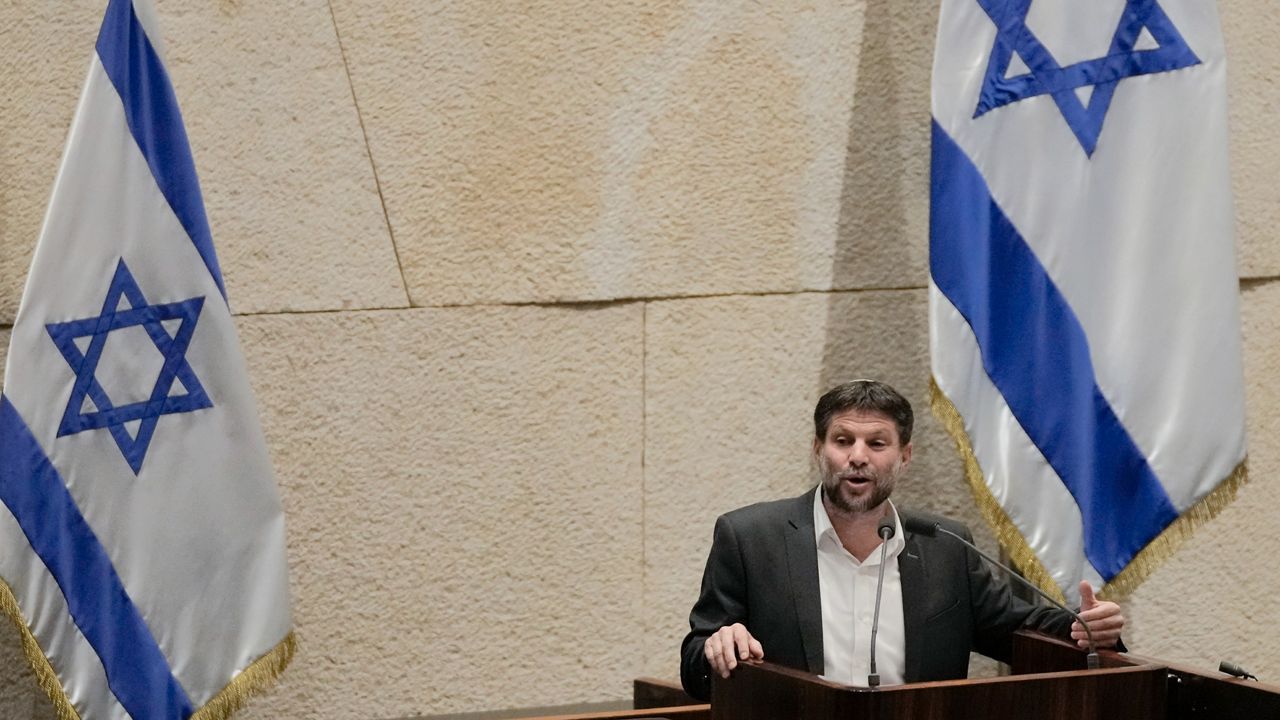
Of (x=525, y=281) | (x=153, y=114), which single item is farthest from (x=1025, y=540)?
(x=153, y=114)

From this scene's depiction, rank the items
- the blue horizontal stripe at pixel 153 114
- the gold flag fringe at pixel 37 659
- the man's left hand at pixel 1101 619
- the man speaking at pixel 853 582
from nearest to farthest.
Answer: the man's left hand at pixel 1101 619
the man speaking at pixel 853 582
the gold flag fringe at pixel 37 659
the blue horizontal stripe at pixel 153 114

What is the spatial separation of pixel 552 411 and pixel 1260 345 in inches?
80.9

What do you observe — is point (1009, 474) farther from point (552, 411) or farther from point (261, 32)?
point (261, 32)

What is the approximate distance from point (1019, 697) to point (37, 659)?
6.79ft

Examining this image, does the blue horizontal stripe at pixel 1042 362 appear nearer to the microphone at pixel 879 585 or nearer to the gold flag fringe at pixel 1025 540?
the gold flag fringe at pixel 1025 540

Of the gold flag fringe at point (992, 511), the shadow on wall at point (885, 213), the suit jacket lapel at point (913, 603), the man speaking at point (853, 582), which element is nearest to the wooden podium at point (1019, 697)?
the man speaking at point (853, 582)

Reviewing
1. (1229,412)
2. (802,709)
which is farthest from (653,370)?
(802,709)

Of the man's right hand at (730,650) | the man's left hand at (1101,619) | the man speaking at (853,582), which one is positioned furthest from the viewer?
the man speaking at (853,582)

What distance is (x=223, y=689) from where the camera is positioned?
11.3 ft

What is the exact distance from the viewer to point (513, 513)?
410cm

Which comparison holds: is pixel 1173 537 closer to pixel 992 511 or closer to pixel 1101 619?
pixel 992 511

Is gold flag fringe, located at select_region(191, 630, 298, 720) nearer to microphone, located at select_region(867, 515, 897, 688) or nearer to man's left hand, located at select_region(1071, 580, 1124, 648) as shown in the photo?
microphone, located at select_region(867, 515, 897, 688)

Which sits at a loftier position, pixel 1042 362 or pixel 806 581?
pixel 1042 362

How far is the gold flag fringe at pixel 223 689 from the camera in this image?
3305 millimetres
